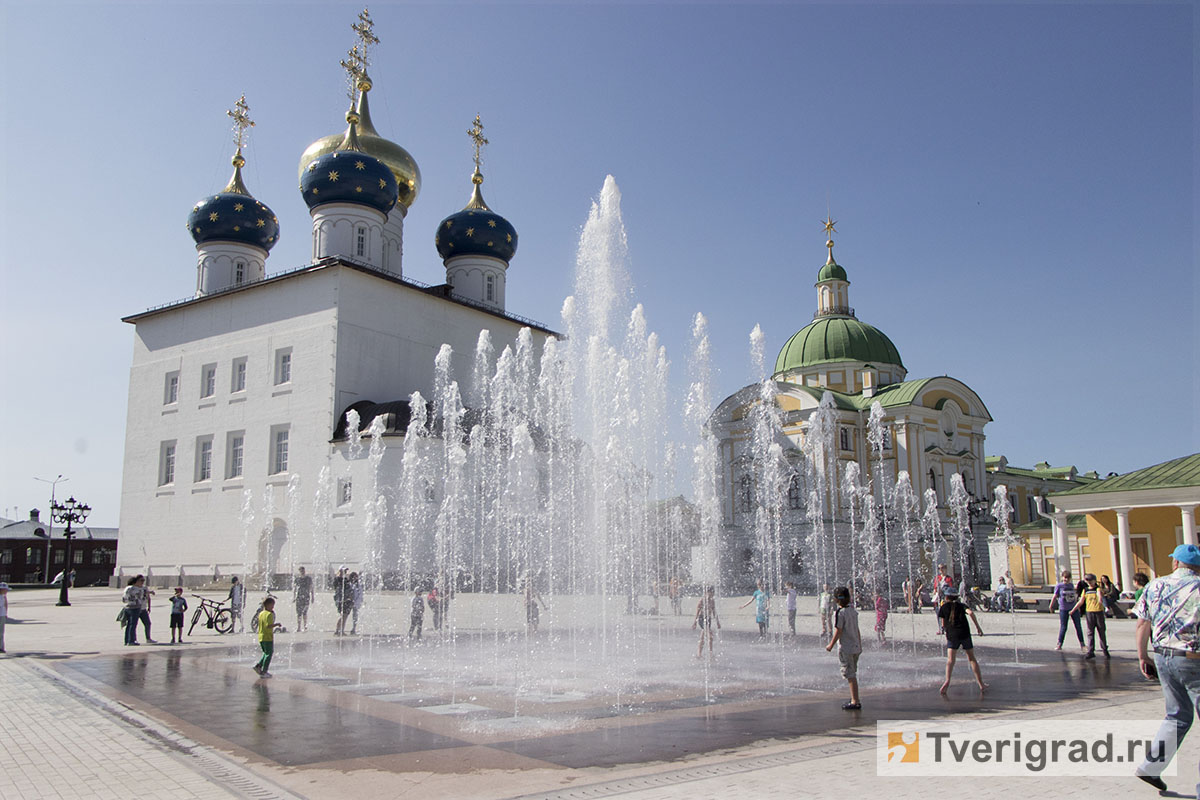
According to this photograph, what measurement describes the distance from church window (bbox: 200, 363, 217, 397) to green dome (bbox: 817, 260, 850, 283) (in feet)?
127

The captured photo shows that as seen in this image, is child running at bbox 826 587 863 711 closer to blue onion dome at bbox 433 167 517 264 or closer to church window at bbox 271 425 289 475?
church window at bbox 271 425 289 475

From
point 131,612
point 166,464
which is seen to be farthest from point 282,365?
point 131,612

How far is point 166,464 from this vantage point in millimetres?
42719

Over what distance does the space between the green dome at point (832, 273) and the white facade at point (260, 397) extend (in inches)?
994

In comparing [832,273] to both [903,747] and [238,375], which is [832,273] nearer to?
[238,375]

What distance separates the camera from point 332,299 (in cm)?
3766

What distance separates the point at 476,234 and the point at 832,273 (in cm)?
2582

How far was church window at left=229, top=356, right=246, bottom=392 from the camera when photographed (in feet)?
133

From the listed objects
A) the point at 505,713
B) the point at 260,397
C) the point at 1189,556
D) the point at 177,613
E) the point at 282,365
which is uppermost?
the point at 282,365

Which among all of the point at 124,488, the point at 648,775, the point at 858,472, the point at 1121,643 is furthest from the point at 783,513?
the point at 648,775

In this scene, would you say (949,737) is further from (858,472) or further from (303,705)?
(858,472)

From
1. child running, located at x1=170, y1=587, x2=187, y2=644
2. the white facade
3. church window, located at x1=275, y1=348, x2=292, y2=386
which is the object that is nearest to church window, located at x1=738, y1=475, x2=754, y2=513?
the white facade

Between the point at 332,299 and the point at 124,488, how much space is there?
16169 mm

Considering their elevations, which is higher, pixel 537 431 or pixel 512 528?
pixel 537 431
